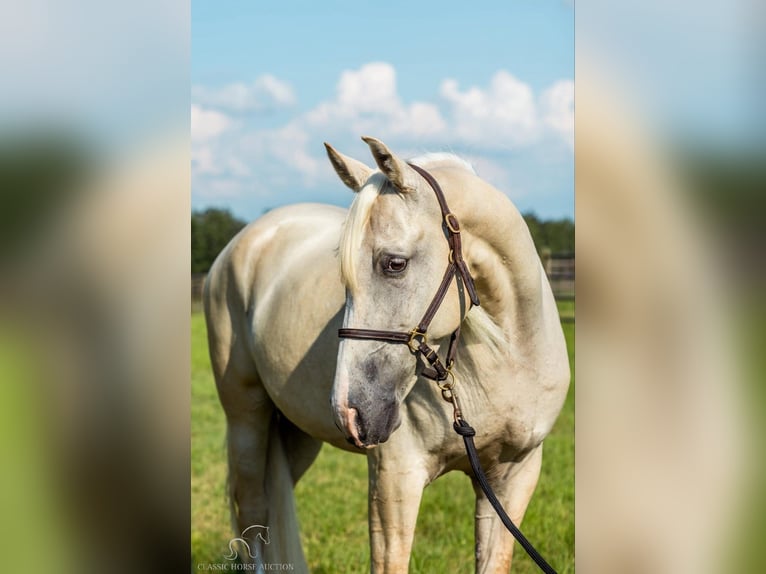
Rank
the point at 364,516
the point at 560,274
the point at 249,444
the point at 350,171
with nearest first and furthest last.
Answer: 1. the point at 350,171
2. the point at 249,444
3. the point at 364,516
4. the point at 560,274

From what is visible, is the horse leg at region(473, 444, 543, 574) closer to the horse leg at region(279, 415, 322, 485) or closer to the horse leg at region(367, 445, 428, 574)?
the horse leg at region(367, 445, 428, 574)

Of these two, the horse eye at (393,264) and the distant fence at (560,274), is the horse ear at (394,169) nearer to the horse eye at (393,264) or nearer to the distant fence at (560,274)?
the horse eye at (393,264)

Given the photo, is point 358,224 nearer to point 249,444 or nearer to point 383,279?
point 383,279

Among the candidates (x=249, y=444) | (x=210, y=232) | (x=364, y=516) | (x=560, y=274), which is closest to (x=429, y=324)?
(x=249, y=444)

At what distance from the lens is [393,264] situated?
195 cm

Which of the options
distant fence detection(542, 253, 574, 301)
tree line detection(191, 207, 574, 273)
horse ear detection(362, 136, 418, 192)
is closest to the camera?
horse ear detection(362, 136, 418, 192)

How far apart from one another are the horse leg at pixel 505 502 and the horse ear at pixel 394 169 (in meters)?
1.15

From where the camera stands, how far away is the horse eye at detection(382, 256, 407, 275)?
76.5 inches

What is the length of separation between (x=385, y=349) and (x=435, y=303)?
19 centimetres

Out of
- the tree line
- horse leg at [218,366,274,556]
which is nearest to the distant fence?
horse leg at [218,366,274,556]
